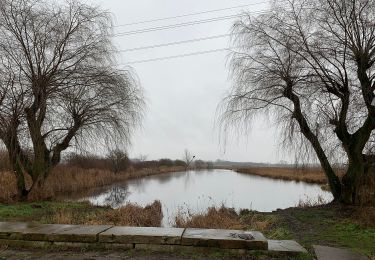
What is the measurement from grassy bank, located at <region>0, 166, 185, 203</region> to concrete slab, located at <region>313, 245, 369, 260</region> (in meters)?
12.2

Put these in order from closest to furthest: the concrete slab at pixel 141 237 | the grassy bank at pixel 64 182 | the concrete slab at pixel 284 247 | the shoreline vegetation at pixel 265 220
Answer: the concrete slab at pixel 284 247 < the concrete slab at pixel 141 237 < the shoreline vegetation at pixel 265 220 < the grassy bank at pixel 64 182

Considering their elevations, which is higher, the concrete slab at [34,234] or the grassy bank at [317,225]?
the concrete slab at [34,234]

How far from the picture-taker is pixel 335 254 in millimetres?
5961

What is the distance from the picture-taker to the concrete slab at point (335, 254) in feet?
18.8

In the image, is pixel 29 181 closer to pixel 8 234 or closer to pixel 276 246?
pixel 8 234

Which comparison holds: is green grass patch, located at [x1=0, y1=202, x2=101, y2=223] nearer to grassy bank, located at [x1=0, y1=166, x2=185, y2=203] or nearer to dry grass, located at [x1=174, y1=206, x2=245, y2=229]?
grassy bank, located at [x1=0, y1=166, x2=185, y2=203]

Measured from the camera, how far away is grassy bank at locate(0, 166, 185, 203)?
647 inches

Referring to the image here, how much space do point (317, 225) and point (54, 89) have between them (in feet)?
32.7

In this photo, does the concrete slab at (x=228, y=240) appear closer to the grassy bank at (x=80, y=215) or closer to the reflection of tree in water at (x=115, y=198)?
the grassy bank at (x=80, y=215)

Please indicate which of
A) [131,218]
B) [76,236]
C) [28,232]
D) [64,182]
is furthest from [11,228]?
[64,182]

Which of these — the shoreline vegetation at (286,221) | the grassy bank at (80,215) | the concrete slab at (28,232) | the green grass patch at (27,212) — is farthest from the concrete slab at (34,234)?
the green grass patch at (27,212)

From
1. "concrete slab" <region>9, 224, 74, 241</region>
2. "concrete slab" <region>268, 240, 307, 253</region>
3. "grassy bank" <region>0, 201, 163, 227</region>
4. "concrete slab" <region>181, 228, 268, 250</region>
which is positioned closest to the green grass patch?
"grassy bank" <region>0, 201, 163, 227</region>

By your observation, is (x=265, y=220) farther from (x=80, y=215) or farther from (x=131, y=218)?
(x=80, y=215)

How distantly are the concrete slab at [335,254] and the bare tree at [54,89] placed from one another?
440 inches
